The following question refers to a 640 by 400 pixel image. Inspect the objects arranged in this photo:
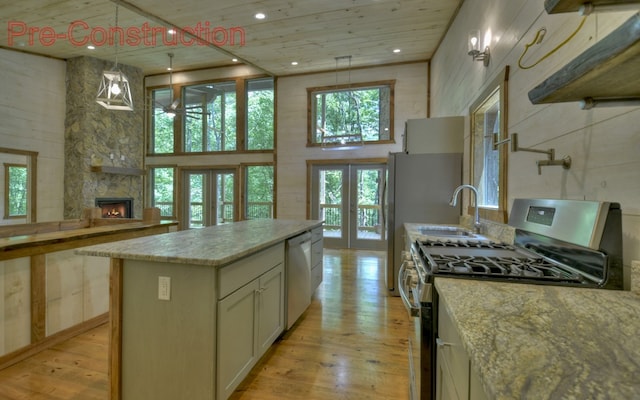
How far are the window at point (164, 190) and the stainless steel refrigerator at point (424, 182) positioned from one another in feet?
20.2

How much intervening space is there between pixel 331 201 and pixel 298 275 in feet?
13.5

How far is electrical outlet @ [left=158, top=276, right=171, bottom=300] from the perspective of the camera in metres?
1.57

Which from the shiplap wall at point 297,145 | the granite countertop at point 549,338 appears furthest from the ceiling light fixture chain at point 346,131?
the granite countertop at point 549,338

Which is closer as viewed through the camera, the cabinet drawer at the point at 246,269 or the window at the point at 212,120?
the cabinet drawer at the point at 246,269

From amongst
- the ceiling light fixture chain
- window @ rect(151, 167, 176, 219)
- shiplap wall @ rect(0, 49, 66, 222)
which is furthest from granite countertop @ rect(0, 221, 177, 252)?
window @ rect(151, 167, 176, 219)

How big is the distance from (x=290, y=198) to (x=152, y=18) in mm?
4027

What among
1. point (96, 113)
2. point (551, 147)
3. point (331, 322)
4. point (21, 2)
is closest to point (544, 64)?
point (551, 147)

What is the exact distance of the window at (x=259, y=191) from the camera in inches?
282

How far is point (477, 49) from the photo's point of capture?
106 inches

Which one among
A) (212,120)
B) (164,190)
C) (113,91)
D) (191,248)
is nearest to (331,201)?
(212,120)

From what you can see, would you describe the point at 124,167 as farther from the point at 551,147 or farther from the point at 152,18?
the point at 551,147

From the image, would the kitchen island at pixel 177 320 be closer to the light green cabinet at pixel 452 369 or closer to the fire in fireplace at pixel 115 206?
the light green cabinet at pixel 452 369

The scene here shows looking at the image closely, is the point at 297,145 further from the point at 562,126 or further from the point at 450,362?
the point at 450,362

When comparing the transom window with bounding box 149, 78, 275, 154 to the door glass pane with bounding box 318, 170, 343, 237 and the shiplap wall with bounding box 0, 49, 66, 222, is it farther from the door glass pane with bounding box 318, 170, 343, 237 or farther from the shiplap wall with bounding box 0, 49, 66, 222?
the shiplap wall with bounding box 0, 49, 66, 222
